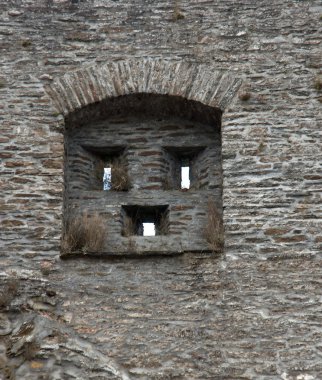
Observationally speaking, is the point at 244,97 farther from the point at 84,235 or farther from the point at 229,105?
the point at 84,235

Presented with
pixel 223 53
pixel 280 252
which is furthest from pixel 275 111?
pixel 280 252

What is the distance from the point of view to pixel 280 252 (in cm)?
744

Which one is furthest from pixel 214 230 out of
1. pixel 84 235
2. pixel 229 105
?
pixel 229 105

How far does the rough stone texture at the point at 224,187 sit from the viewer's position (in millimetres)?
7039

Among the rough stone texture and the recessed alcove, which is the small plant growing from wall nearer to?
the rough stone texture

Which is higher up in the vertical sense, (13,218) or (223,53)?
(223,53)

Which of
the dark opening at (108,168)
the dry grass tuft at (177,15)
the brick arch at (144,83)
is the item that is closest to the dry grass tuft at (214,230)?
the dark opening at (108,168)

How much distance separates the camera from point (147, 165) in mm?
8219

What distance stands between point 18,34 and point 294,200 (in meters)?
3.19

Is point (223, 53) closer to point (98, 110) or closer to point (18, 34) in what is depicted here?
point (98, 110)

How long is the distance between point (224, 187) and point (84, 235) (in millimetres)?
1322

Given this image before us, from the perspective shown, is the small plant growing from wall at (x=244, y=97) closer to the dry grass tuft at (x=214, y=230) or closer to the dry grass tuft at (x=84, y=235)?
the dry grass tuft at (x=214, y=230)

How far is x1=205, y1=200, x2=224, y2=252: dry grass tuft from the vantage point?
7586mm

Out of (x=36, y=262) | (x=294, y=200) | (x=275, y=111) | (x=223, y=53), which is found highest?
(x=223, y=53)
